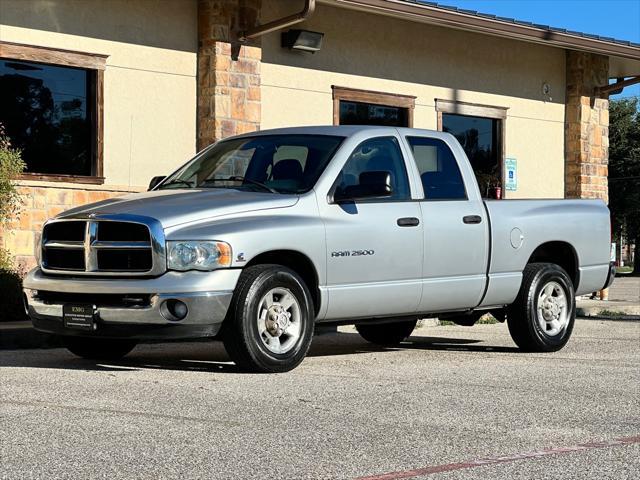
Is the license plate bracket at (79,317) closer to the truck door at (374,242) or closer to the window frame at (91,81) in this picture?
the truck door at (374,242)

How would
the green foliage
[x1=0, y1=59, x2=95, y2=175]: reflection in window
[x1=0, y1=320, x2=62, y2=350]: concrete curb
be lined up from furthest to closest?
1. [x1=0, y1=59, x2=95, y2=175]: reflection in window
2. the green foliage
3. [x1=0, y1=320, x2=62, y2=350]: concrete curb

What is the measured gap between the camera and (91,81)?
49.7ft

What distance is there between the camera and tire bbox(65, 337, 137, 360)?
32.5 feet

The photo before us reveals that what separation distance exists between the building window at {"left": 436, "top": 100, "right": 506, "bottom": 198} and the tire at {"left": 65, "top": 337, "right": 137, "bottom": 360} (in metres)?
10.5

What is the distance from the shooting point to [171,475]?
5.27 metres

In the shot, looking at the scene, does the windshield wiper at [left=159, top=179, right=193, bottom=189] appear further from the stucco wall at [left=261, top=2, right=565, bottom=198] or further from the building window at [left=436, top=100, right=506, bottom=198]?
the building window at [left=436, top=100, right=506, bottom=198]

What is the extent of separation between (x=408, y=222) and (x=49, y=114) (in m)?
6.53

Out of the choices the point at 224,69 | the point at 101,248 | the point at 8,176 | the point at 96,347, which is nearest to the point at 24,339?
the point at 96,347

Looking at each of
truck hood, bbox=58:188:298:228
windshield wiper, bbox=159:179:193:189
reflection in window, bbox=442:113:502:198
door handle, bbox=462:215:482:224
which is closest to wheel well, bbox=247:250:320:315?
truck hood, bbox=58:188:298:228

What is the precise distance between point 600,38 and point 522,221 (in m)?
10.3

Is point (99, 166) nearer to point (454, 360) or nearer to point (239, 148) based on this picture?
point (239, 148)

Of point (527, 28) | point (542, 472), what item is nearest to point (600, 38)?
point (527, 28)

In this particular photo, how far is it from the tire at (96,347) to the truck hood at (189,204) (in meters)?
1.22

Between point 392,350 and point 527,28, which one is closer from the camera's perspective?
point 392,350
